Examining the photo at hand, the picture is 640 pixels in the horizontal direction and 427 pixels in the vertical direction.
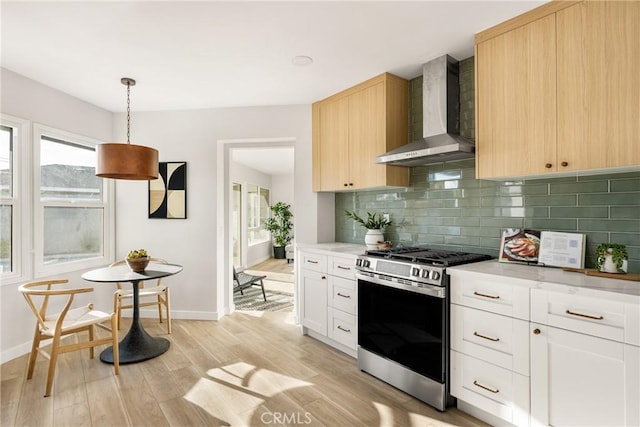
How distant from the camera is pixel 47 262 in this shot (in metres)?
3.44

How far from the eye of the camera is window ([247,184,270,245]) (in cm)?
829

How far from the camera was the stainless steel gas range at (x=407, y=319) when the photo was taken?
2215mm

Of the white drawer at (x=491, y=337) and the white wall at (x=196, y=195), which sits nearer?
the white drawer at (x=491, y=337)

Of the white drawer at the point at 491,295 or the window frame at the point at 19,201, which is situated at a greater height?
the window frame at the point at 19,201

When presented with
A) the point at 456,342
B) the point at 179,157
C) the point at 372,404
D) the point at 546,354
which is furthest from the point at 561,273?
the point at 179,157

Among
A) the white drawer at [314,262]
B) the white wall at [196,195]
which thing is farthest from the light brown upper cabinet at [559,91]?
the white wall at [196,195]

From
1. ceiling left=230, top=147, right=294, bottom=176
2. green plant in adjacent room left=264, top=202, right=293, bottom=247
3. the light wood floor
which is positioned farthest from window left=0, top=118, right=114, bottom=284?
green plant in adjacent room left=264, top=202, right=293, bottom=247

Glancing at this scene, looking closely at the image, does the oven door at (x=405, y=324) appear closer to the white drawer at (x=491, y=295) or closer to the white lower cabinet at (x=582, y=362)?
the white drawer at (x=491, y=295)

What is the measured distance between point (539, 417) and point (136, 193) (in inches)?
174

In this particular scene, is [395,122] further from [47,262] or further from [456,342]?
[47,262]

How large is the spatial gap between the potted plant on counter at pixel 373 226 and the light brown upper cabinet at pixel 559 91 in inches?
46.2

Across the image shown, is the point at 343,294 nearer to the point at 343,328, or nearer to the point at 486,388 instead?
the point at 343,328

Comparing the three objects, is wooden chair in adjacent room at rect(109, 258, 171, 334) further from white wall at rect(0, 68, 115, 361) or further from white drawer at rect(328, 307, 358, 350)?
white drawer at rect(328, 307, 358, 350)

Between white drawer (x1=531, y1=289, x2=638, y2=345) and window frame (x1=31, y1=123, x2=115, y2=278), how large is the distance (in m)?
4.13
